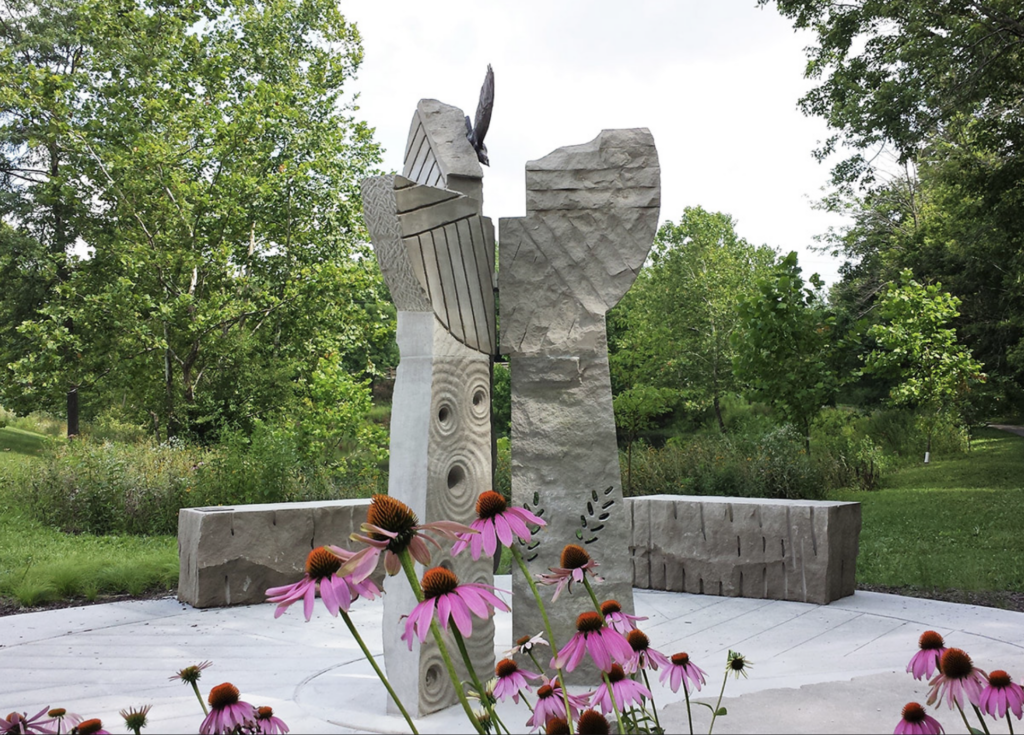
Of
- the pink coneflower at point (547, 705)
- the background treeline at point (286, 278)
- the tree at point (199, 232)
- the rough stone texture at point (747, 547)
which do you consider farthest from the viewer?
the tree at point (199, 232)

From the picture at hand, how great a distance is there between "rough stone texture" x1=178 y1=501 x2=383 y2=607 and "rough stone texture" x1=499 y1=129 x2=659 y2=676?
287 cm

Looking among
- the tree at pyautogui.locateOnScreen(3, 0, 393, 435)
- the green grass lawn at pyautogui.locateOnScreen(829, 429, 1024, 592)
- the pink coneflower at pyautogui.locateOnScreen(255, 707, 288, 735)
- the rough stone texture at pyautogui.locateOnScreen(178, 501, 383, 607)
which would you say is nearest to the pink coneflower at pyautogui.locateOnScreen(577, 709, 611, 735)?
the pink coneflower at pyautogui.locateOnScreen(255, 707, 288, 735)

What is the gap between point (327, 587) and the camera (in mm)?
1035

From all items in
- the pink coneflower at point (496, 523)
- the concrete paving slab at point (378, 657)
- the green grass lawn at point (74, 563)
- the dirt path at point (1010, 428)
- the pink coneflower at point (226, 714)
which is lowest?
the concrete paving slab at point (378, 657)

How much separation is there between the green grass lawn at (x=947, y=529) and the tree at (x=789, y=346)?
4.71 ft

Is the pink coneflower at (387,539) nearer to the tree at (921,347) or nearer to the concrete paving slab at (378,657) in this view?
the concrete paving slab at (378,657)

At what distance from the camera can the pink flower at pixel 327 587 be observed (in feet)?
3.30

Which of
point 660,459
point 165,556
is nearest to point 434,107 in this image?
point 165,556

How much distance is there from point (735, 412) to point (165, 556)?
18319 mm

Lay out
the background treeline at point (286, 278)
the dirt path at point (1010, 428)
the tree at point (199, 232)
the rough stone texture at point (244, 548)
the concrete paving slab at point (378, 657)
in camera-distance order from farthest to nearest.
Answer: the dirt path at point (1010, 428) < the tree at point (199, 232) < the background treeline at point (286, 278) < the rough stone texture at point (244, 548) < the concrete paving slab at point (378, 657)

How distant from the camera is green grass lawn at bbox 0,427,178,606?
254 inches

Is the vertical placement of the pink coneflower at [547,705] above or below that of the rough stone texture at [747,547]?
above

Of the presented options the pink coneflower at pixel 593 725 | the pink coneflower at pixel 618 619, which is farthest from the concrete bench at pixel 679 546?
the pink coneflower at pixel 593 725

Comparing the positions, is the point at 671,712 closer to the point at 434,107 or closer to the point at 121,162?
the point at 434,107
